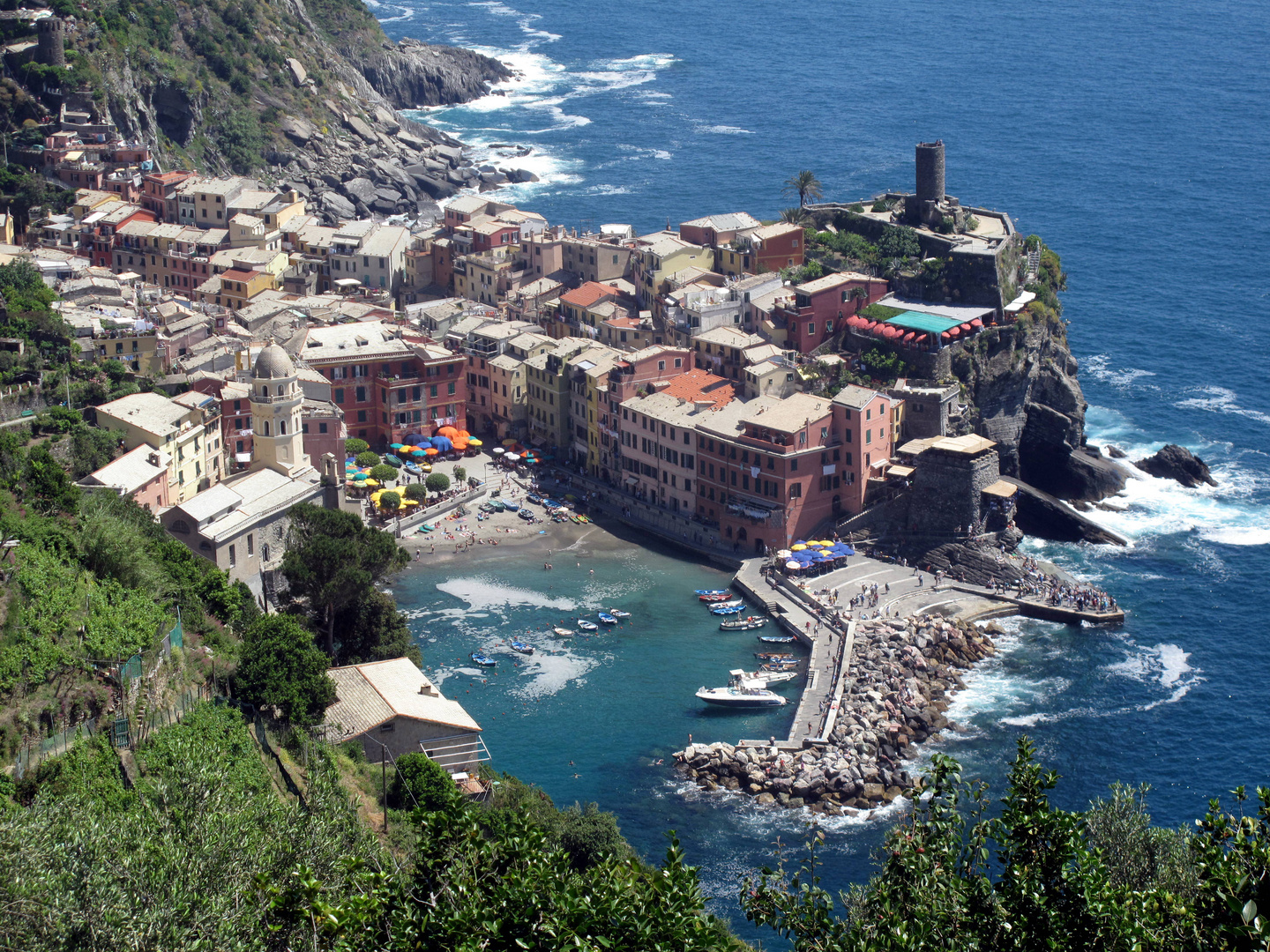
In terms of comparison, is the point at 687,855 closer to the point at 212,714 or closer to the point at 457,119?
the point at 212,714

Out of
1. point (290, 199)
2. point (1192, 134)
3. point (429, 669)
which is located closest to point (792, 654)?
point (429, 669)

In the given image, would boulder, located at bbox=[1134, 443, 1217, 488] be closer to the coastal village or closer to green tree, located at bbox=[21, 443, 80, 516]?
the coastal village

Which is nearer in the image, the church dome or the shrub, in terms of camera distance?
the shrub

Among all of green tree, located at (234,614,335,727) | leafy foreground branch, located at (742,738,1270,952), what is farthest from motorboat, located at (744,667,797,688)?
leafy foreground branch, located at (742,738,1270,952)

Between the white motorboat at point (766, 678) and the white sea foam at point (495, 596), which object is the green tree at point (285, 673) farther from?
the white sea foam at point (495, 596)

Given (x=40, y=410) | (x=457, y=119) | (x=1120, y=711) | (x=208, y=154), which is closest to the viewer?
(x=1120, y=711)

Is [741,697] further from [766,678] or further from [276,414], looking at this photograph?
[276,414]
